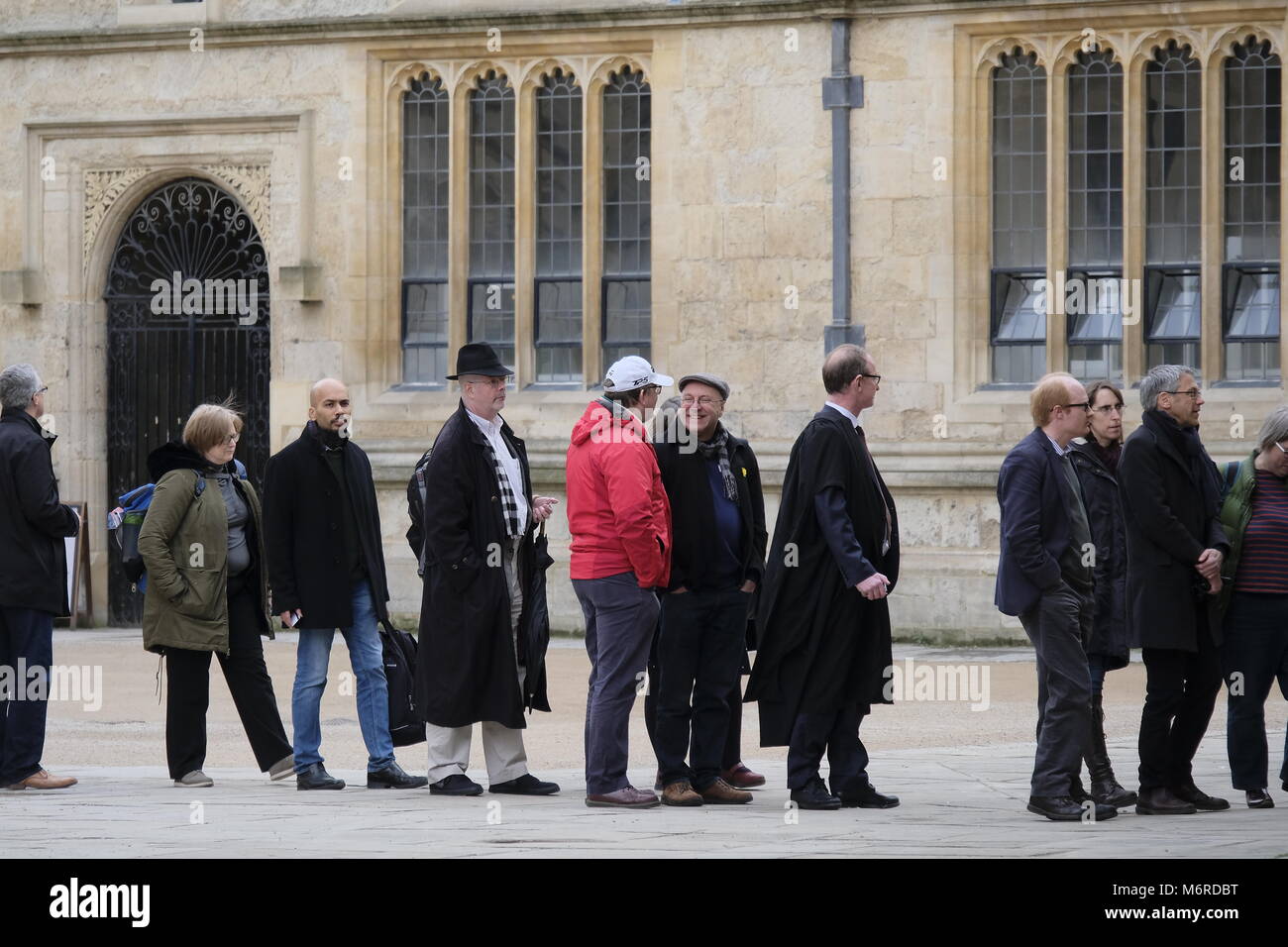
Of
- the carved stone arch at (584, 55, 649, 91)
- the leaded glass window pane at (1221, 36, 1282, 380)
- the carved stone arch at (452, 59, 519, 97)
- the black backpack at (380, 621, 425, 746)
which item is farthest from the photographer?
the carved stone arch at (452, 59, 519, 97)

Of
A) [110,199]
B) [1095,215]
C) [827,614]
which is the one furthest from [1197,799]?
[110,199]

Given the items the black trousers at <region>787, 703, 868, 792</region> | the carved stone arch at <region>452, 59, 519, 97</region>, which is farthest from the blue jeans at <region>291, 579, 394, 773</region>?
the carved stone arch at <region>452, 59, 519, 97</region>

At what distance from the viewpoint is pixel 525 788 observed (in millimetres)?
9250

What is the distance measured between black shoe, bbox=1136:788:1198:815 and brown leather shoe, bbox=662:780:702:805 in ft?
5.76

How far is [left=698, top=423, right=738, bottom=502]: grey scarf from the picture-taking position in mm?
9250

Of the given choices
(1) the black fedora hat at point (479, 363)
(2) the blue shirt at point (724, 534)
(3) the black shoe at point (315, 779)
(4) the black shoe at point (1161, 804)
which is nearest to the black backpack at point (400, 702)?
(3) the black shoe at point (315, 779)

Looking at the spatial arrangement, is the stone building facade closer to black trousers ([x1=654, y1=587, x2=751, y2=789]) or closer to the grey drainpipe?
the grey drainpipe

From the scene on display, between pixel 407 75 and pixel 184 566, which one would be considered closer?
pixel 184 566

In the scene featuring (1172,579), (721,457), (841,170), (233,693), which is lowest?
(233,693)

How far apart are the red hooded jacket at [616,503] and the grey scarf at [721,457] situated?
0.35 m

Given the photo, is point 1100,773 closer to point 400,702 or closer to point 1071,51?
point 400,702

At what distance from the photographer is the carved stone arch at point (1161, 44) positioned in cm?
1608

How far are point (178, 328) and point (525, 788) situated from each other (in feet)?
33.6

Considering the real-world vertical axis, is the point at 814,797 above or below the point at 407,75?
below
